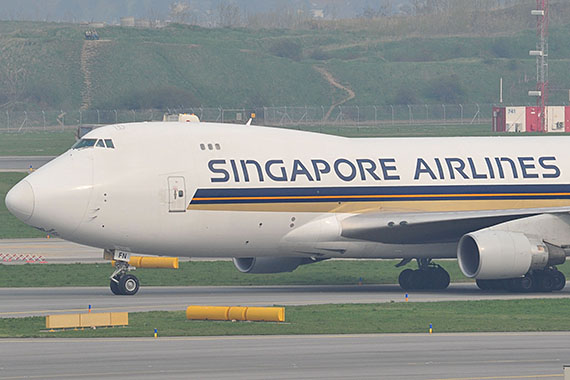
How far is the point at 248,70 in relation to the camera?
169 metres

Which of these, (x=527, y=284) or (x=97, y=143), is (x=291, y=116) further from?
(x=97, y=143)

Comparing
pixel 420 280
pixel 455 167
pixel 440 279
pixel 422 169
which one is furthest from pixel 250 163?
pixel 440 279

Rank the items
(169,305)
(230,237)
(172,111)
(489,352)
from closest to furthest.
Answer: (489,352), (169,305), (230,237), (172,111)

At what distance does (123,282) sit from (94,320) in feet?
26.3

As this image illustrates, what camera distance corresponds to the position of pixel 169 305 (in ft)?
116

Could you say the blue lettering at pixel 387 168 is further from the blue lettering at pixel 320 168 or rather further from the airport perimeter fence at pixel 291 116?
the airport perimeter fence at pixel 291 116

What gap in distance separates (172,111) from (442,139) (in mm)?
103693

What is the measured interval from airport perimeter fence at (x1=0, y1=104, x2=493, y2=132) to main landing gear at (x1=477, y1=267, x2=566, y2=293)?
95038 mm

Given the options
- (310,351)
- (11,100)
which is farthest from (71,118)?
(310,351)

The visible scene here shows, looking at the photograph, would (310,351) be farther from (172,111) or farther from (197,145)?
(172,111)

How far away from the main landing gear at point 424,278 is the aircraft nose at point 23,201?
13.3m

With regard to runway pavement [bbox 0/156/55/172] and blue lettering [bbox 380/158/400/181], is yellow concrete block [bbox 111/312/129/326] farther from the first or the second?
runway pavement [bbox 0/156/55/172]

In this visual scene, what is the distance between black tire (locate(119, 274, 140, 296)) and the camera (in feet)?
125

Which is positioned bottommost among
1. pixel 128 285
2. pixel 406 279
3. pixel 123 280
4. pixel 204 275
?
pixel 204 275
